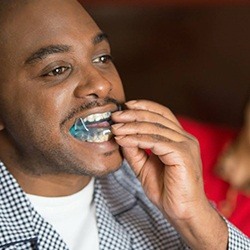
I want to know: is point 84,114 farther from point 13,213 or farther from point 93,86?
point 13,213

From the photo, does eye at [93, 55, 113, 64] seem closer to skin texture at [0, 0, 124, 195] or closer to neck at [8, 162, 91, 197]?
skin texture at [0, 0, 124, 195]

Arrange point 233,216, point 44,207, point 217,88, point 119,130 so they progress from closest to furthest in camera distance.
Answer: point 119,130 → point 44,207 → point 233,216 → point 217,88

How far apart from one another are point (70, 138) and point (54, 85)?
122 mm

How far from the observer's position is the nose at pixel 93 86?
1.32m

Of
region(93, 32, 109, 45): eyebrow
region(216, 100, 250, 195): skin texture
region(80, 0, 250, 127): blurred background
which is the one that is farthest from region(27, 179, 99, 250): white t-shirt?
region(80, 0, 250, 127): blurred background

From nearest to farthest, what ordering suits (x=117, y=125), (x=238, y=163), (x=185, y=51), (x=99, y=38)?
(x=117, y=125) < (x=99, y=38) < (x=238, y=163) < (x=185, y=51)

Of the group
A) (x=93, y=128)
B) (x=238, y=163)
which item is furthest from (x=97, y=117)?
(x=238, y=163)

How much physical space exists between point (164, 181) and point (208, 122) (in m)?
1.34

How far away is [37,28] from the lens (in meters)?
1.35

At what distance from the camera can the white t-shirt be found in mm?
1421

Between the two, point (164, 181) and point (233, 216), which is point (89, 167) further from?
point (233, 216)

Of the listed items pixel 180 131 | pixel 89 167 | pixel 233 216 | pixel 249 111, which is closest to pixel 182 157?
pixel 180 131

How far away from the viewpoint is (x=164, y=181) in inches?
54.4

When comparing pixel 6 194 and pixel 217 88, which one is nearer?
pixel 6 194
